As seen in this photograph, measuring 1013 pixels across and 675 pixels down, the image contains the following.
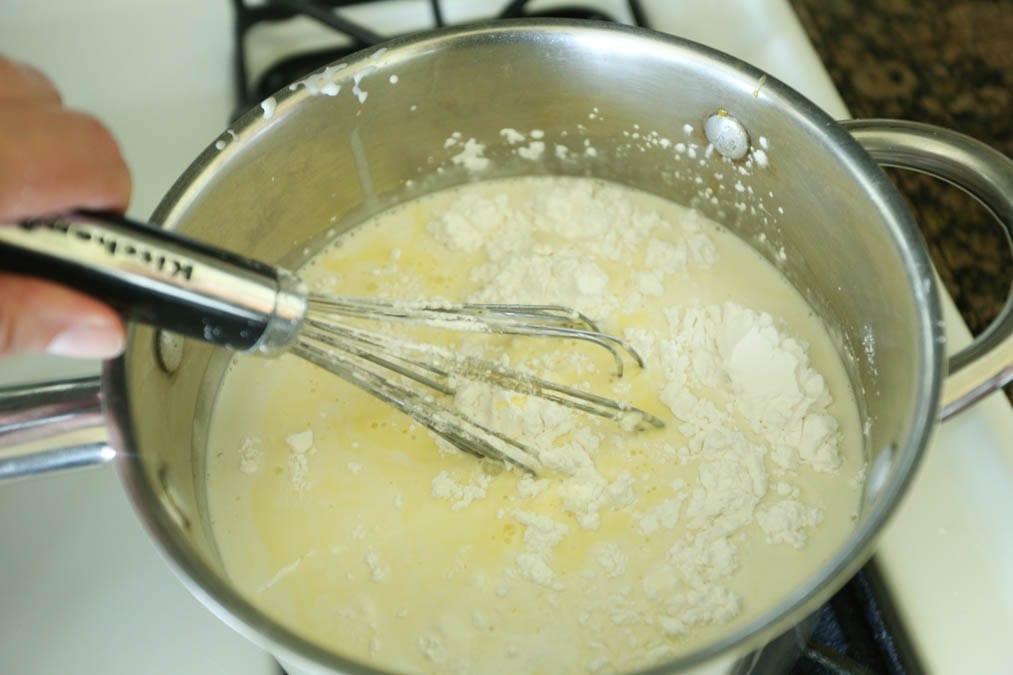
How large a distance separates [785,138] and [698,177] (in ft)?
0.54

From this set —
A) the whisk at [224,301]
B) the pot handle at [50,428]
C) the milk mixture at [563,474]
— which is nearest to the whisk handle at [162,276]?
the whisk at [224,301]

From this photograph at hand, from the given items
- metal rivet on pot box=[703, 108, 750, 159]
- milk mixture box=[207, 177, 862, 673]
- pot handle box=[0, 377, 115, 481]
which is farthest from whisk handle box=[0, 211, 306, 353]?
metal rivet on pot box=[703, 108, 750, 159]

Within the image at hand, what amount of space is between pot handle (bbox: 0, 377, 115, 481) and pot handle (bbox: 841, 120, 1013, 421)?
62 centimetres

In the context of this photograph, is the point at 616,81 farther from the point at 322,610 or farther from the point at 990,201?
the point at 322,610

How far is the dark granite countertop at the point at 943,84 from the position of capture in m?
1.11

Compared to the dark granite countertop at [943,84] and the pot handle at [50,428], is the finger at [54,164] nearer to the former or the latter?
the pot handle at [50,428]

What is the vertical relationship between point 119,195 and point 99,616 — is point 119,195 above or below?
above

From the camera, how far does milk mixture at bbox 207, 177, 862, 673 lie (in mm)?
858

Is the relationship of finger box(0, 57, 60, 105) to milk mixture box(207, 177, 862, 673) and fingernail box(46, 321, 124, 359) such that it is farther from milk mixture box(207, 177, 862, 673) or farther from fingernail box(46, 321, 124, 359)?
milk mixture box(207, 177, 862, 673)

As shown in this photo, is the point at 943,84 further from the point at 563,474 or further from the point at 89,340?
the point at 89,340

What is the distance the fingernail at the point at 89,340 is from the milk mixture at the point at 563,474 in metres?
0.33

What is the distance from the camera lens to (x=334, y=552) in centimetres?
92

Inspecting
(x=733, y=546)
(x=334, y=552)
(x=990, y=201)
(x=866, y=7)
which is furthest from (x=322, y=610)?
(x=866, y=7)

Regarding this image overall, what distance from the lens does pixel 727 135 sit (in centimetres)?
97
